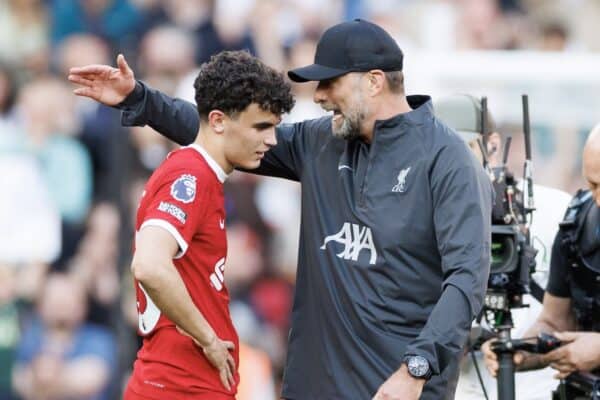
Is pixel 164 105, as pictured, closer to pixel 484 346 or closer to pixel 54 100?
pixel 484 346

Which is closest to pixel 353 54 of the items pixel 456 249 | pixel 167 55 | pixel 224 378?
pixel 456 249

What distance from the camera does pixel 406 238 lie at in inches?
191

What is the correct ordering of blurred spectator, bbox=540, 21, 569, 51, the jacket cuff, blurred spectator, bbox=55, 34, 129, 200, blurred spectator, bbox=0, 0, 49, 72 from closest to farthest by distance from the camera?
the jacket cuff → blurred spectator, bbox=55, 34, 129, 200 → blurred spectator, bbox=0, 0, 49, 72 → blurred spectator, bbox=540, 21, 569, 51

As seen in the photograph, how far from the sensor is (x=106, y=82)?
5102 millimetres

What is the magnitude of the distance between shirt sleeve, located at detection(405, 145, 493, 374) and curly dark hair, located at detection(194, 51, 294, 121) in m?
0.60

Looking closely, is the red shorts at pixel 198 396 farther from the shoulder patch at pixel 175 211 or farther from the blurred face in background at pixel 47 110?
the blurred face in background at pixel 47 110

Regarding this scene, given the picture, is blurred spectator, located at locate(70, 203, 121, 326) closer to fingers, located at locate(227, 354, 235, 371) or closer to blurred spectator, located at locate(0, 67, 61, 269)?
blurred spectator, located at locate(0, 67, 61, 269)

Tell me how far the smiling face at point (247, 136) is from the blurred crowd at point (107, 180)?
13.0ft

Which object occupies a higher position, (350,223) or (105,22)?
(105,22)

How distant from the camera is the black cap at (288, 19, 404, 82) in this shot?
16.3 feet

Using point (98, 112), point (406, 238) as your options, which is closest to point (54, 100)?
point (98, 112)

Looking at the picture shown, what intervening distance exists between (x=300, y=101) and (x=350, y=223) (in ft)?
15.5

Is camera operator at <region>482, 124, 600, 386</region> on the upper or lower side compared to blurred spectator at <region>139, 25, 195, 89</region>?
lower

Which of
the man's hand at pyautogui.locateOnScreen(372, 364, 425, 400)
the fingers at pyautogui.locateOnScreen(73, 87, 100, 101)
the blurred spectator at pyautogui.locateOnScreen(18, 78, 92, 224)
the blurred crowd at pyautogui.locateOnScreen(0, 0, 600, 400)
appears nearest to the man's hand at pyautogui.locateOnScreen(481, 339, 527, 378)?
the man's hand at pyautogui.locateOnScreen(372, 364, 425, 400)
